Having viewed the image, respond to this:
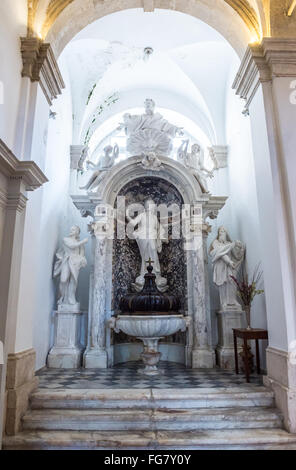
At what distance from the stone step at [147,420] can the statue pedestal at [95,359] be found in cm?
209

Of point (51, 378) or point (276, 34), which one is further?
point (51, 378)

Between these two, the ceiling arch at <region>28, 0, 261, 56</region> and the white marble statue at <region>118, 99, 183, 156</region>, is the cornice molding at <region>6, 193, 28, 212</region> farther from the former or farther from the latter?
the white marble statue at <region>118, 99, 183, 156</region>

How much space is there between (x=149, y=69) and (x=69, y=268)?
5.16 m

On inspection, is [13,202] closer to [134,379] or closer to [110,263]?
[134,379]

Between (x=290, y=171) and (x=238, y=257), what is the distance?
2.55 metres

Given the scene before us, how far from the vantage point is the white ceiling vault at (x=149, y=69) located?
20.9 feet

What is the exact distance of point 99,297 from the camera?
5.50m

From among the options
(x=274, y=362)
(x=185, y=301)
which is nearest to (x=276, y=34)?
(x=274, y=362)

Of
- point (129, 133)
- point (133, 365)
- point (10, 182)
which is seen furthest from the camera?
point (129, 133)

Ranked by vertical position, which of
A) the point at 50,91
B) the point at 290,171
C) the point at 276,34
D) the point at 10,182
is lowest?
the point at 10,182

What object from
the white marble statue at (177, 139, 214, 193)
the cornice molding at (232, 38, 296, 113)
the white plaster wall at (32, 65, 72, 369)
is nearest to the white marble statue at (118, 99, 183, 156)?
the white marble statue at (177, 139, 214, 193)

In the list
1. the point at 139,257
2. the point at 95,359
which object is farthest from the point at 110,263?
the point at 95,359

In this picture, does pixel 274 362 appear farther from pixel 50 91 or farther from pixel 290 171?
pixel 50 91

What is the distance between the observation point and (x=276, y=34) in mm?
3822
